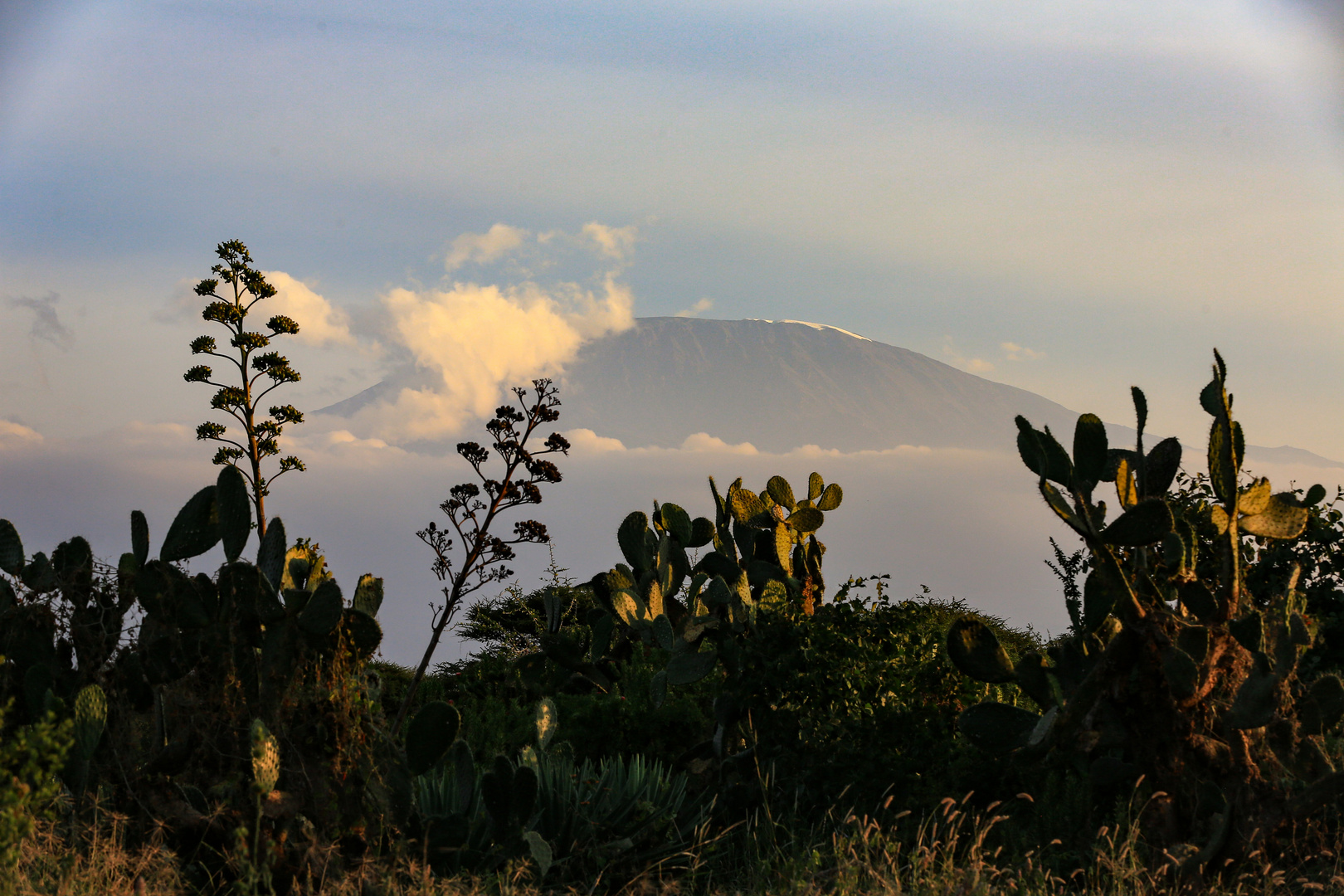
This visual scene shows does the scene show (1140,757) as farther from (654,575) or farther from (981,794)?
(654,575)

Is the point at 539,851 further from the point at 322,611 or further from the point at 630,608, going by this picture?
the point at 630,608

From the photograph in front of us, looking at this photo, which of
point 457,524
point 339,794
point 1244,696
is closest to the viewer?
point 339,794

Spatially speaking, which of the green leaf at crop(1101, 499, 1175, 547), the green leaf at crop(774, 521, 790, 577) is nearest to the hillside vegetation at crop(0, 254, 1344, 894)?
the green leaf at crop(1101, 499, 1175, 547)

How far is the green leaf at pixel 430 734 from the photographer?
4016mm

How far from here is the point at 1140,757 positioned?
460cm

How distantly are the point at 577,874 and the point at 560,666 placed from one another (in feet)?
10.8

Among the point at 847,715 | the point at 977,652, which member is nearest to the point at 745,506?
the point at 847,715

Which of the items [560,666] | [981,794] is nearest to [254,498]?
[560,666]

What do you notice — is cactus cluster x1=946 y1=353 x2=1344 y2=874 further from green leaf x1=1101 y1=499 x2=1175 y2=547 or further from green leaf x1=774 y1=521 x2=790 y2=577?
green leaf x1=774 y1=521 x2=790 y2=577

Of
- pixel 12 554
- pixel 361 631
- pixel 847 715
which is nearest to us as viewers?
pixel 361 631

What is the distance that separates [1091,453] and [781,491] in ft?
9.57

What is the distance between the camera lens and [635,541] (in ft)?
23.3

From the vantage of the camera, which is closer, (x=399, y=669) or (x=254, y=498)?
(x=254, y=498)

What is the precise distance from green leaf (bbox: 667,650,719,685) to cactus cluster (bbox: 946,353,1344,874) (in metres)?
1.63
